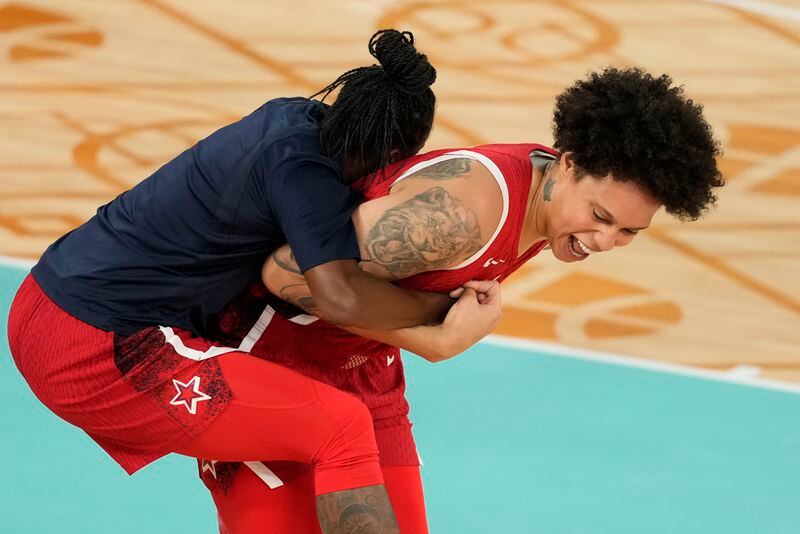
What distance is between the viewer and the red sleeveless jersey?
3.49 m

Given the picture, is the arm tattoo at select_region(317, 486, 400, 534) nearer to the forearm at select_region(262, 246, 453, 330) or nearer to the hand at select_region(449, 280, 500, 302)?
the forearm at select_region(262, 246, 453, 330)

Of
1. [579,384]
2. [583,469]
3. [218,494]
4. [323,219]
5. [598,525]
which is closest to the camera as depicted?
[323,219]

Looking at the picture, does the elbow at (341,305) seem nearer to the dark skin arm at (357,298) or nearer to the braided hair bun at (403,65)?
the dark skin arm at (357,298)

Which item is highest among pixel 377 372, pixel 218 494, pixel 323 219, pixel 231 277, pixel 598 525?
pixel 323 219

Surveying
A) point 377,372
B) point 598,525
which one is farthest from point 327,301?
point 598,525

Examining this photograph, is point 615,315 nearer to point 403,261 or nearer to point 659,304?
point 659,304

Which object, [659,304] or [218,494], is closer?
[218,494]


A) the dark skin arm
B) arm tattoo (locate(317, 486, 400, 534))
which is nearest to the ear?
the dark skin arm

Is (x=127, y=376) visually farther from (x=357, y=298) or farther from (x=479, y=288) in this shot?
(x=479, y=288)

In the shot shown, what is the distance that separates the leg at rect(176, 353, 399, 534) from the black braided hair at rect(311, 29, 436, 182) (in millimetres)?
516

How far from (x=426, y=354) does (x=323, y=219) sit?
18.2 inches

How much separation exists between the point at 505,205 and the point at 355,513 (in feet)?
2.55

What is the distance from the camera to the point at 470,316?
354cm

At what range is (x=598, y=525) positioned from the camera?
5.00 m
